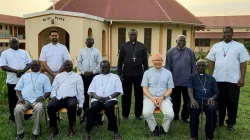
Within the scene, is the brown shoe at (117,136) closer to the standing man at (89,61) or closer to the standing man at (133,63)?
the standing man at (133,63)

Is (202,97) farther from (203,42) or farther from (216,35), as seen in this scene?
(203,42)

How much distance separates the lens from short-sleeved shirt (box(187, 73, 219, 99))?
553 cm

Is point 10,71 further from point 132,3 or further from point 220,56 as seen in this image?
point 132,3

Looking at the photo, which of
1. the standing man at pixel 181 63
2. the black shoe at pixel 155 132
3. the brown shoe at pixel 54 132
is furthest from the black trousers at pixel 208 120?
the brown shoe at pixel 54 132

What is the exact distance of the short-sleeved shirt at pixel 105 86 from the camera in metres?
5.79

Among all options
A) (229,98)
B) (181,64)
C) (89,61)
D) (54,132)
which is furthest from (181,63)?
(54,132)

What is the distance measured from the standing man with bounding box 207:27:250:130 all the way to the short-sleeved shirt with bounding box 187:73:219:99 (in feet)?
1.57

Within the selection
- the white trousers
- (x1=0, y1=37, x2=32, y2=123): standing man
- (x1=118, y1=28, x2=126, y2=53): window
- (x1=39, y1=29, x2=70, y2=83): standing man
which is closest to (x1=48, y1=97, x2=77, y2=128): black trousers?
(x1=39, y1=29, x2=70, y2=83): standing man

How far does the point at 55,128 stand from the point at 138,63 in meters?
2.25

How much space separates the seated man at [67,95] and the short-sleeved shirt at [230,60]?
9.27 ft

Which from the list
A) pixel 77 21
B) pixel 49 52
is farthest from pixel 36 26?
pixel 49 52

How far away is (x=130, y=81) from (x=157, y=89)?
910 millimetres

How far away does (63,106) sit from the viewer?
5.62 m

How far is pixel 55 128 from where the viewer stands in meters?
5.63
